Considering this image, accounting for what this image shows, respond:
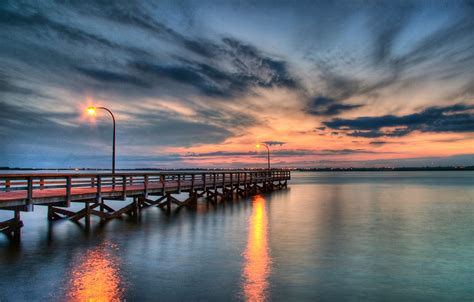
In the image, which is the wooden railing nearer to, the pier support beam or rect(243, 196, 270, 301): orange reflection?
the pier support beam

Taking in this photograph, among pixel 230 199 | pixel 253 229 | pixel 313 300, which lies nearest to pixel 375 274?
pixel 313 300

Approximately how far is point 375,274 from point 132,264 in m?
8.08

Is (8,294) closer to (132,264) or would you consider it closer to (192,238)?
(132,264)

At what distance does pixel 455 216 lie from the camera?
94.4 ft

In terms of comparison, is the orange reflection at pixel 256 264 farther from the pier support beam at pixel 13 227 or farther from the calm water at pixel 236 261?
the pier support beam at pixel 13 227

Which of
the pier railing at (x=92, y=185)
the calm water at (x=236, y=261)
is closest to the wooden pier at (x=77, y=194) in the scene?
the pier railing at (x=92, y=185)

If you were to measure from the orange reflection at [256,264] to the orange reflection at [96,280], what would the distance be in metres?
3.47

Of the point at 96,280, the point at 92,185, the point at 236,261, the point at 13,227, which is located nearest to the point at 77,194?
the point at 13,227

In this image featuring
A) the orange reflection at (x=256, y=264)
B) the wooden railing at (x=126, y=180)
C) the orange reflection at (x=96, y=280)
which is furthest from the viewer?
the wooden railing at (x=126, y=180)

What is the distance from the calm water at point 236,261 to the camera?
388 inches

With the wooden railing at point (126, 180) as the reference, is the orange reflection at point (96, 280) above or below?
below

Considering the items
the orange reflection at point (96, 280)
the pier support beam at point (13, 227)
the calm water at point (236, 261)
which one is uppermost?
the pier support beam at point (13, 227)

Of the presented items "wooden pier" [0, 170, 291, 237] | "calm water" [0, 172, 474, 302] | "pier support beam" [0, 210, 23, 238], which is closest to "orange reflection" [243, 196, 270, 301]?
"calm water" [0, 172, 474, 302]

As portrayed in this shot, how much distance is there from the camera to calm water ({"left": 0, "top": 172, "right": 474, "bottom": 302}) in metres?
9.87
